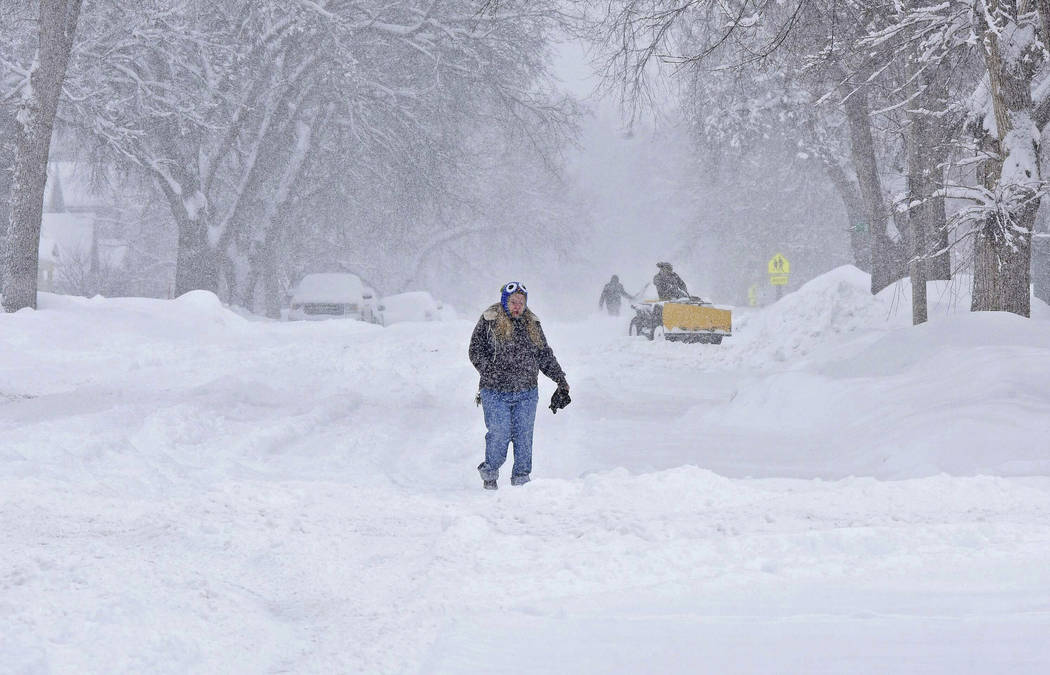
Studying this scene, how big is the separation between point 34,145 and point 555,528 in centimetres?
1560

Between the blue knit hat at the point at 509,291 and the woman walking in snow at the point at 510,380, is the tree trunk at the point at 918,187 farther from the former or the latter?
the blue knit hat at the point at 509,291

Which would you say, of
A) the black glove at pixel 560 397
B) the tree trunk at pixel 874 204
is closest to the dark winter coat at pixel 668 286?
the tree trunk at pixel 874 204

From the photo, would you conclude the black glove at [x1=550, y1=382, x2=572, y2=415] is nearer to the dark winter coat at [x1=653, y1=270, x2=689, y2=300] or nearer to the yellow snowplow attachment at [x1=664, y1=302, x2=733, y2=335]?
the yellow snowplow attachment at [x1=664, y1=302, x2=733, y2=335]

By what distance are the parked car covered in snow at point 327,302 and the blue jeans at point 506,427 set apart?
24.0 meters

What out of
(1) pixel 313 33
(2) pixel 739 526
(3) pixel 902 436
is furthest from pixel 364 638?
(1) pixel 313 33

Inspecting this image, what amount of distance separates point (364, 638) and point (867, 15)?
29.8 feet

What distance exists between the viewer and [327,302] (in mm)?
31609

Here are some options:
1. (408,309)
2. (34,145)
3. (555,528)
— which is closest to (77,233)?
(408,309)

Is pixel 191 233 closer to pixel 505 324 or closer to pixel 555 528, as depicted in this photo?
pixel 505 324

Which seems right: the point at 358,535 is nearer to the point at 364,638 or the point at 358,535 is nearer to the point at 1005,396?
the point at 364,638

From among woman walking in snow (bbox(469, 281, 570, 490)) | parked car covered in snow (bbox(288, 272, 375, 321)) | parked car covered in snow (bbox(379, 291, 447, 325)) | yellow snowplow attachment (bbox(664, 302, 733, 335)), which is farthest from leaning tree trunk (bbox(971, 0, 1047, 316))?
parked car covered in snow (bbox(379, 291, 447, 325))

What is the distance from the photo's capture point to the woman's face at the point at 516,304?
25.7 feet

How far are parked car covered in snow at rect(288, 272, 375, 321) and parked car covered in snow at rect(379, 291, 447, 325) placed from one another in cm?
223

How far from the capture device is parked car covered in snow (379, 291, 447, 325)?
115 ft
